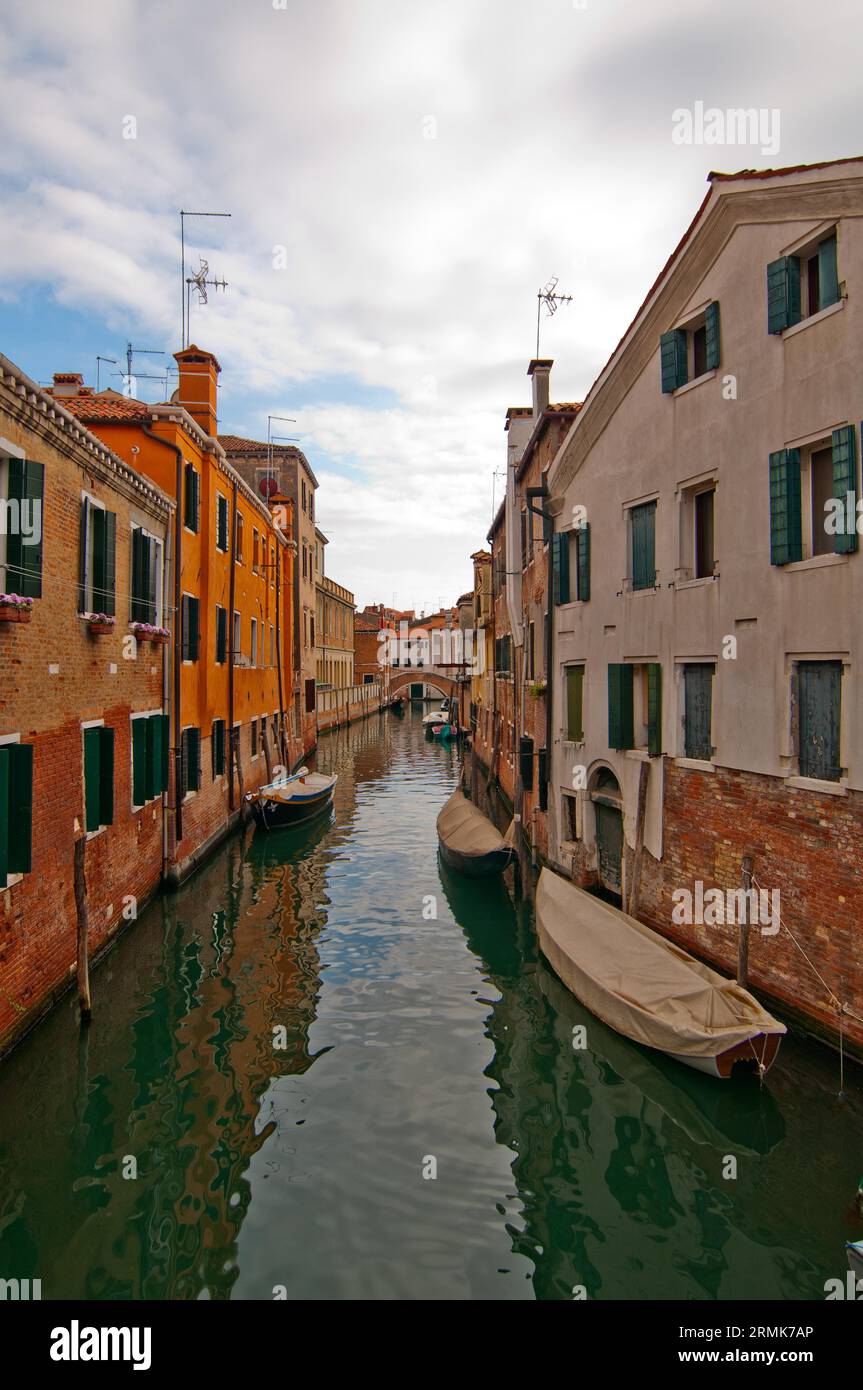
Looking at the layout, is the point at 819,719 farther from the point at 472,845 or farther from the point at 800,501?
the point at 472,845

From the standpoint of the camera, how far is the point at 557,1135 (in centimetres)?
757

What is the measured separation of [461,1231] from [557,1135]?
1.78 m

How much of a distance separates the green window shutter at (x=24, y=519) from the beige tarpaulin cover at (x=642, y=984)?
790cm

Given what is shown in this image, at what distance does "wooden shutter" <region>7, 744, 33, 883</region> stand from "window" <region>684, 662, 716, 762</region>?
8.10 metres

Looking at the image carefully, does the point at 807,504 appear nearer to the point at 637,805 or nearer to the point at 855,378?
the point at 855,378

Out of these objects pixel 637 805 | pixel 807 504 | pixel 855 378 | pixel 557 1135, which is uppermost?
pixel 855 378

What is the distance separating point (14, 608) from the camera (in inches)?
310

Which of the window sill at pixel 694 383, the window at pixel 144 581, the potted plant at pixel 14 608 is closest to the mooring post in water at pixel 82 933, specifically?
the potted plant at pixel 14 608

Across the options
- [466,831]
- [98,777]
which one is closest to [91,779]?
[98,777]

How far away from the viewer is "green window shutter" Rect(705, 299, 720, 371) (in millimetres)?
10055

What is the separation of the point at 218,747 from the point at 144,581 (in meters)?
6.53

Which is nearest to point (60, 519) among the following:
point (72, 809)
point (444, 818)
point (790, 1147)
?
point (72, 809)

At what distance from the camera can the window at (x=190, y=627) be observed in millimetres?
15547

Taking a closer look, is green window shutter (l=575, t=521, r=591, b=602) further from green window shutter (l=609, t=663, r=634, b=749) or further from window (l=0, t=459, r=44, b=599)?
window (l=0, t=459, r=44, b=599)
